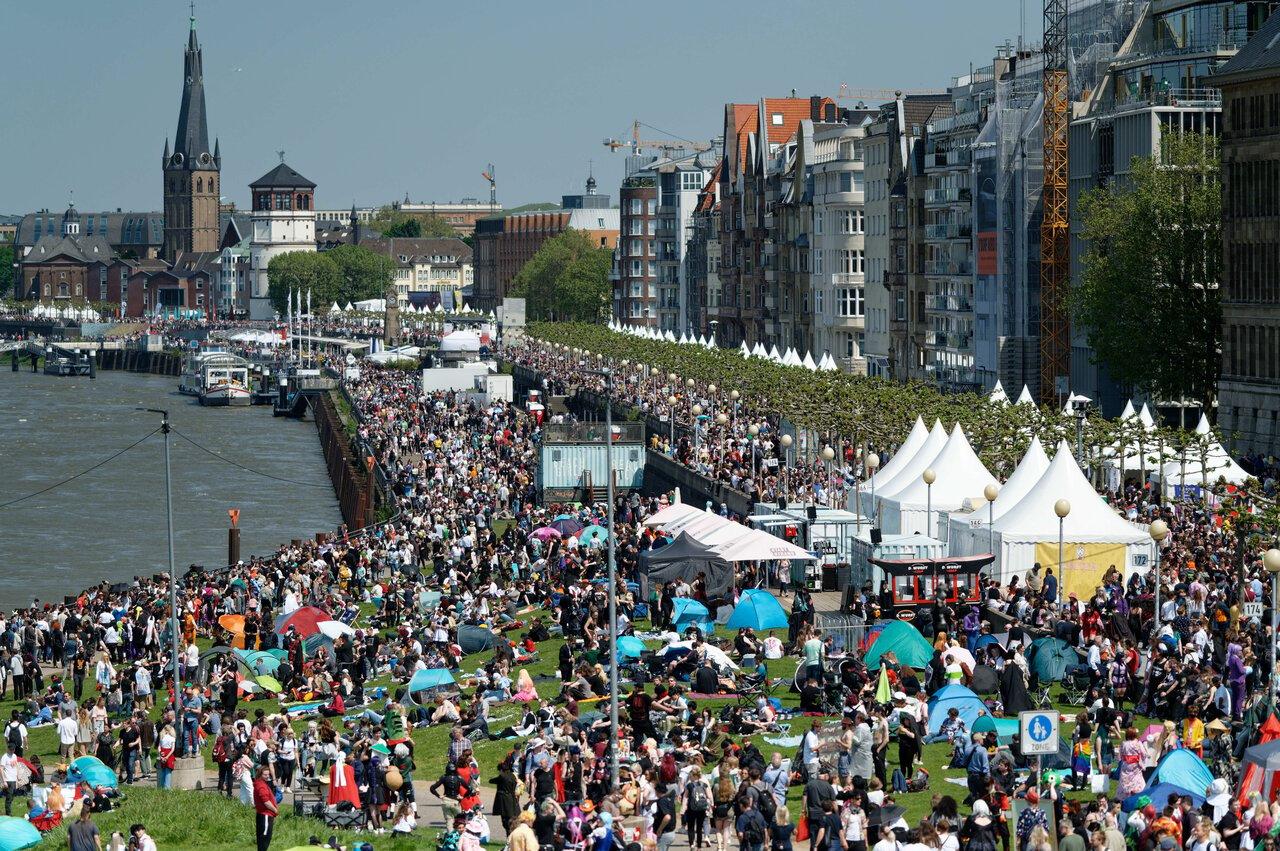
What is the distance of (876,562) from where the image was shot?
37062 mm

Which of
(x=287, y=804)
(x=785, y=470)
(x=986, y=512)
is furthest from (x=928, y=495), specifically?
(x=287, y=804)

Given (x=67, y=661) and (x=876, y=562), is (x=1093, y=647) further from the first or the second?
(x=67, y=661)

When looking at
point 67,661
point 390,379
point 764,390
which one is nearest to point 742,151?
point 390,379

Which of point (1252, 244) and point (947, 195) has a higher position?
point (947, 195)

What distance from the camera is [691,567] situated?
133 feet

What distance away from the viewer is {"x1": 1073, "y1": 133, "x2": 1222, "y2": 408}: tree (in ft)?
235

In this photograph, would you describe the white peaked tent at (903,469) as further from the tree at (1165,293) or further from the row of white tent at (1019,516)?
the tree at (1165,293)

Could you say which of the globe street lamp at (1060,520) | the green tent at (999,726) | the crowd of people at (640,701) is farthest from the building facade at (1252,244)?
the green tent at (999,726)

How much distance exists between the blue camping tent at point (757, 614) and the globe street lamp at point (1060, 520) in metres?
4.86

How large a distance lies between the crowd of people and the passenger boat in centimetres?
12223

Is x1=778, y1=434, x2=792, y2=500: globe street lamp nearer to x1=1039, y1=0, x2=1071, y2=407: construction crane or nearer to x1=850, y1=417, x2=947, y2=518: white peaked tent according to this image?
x1=850, y1=417, x2=947, y2=518: white peaked tent

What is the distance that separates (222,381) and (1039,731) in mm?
157002

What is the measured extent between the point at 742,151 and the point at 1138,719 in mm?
115259

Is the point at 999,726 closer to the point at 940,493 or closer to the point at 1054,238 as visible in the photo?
the point at 940,493
